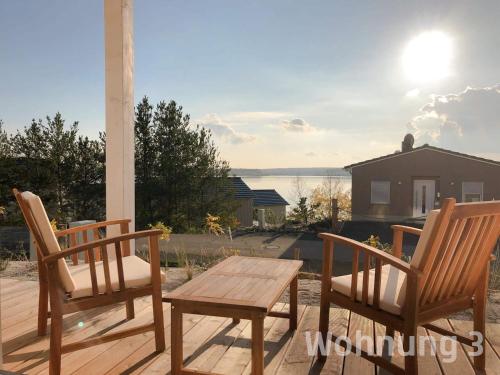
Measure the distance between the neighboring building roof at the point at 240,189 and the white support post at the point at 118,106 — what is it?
475 inches

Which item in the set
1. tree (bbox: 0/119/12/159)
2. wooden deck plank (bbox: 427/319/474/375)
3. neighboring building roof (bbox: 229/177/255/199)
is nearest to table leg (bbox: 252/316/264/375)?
wooden deck plank (bbox: 427/319/474/375)

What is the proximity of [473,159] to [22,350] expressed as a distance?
11.5 m

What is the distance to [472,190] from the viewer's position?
10883mm

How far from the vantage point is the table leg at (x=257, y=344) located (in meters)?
1.54

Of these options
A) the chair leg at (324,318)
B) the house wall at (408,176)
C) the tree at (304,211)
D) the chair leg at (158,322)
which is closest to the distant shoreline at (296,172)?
the house wall at (408,176)

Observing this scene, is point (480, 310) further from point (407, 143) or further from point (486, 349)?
point (407, 143)

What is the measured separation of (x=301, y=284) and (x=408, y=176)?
9.65 m

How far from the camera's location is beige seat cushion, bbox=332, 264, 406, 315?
1.63 metres

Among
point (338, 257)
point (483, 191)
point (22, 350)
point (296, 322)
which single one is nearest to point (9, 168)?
point (338, 257)

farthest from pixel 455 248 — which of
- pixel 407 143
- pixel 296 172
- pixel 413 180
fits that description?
pixel 407 143

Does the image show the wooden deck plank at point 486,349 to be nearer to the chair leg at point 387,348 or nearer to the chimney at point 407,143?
the chair leg at point 387,348

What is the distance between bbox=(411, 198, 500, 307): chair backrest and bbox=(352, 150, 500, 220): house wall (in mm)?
9583

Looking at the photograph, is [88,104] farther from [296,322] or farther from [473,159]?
[473,159]

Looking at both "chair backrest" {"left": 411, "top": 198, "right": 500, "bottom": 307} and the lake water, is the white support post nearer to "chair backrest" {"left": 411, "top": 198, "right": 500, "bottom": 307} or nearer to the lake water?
"chair backrest" {"left": 411, "top": 198, "right": 500, "bottom": 307}
